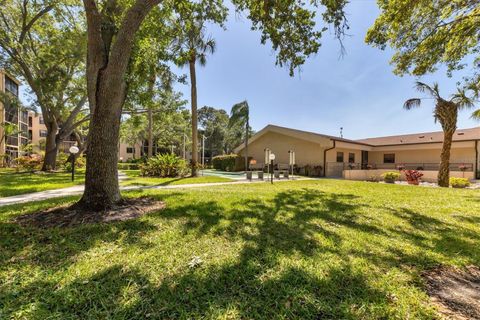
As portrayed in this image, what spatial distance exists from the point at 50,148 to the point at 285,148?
20.1 meters

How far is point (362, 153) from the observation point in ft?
79.8

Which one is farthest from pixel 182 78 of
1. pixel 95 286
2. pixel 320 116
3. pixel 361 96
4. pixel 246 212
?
pixel 320 116

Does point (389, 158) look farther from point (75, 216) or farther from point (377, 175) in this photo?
point (75, 216)

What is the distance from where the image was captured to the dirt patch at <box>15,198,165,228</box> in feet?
13.3

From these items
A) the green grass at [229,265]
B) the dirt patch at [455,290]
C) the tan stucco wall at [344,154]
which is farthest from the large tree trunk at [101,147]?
the tan stucco wall at [344,154]

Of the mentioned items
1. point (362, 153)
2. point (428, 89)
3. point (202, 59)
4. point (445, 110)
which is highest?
point (202, 59)

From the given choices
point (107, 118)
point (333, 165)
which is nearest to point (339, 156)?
point (333, 165)

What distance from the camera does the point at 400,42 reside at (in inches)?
365

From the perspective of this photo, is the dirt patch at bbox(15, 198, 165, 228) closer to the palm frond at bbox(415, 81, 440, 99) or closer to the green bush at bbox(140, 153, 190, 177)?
the green bush at bbox(140, 153, 190, 177)

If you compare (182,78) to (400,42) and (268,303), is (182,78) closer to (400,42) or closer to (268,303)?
(400,42)

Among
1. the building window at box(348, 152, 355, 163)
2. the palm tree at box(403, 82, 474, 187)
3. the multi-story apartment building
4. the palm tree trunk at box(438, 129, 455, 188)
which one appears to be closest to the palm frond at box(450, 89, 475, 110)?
the palm tree at box(403, 82, 474, 187)

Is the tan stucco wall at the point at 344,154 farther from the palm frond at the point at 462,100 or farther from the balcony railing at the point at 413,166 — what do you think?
the palm frond at the point at 462,100

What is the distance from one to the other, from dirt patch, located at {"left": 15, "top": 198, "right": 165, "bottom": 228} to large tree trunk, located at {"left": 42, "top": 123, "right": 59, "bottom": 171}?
15.3 m

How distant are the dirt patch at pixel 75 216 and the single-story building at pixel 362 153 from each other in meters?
16.7
